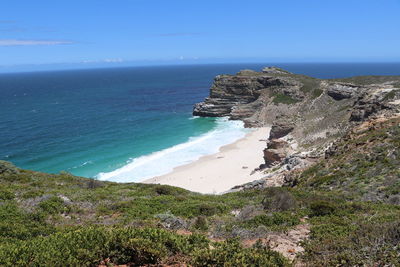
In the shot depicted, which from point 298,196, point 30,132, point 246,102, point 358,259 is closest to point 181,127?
point 246,102

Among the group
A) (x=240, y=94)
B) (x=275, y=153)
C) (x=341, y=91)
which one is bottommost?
(x=275, y=153)

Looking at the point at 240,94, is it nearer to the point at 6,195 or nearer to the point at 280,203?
the point at 280,203

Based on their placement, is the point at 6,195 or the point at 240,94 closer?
the point at 6,195

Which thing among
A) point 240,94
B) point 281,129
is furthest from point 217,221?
point 240,94

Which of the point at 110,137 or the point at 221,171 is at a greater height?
the point at 110,137

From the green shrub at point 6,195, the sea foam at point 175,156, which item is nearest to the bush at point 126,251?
the green shrub at point 6,195

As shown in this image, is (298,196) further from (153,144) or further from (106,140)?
(106,140)
